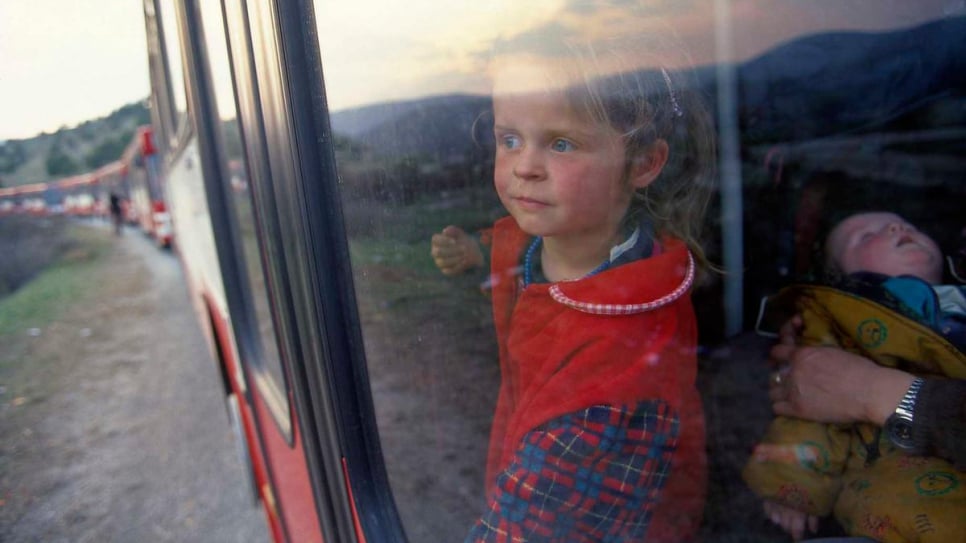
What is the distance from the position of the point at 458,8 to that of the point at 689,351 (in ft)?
2.21

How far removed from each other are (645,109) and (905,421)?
687mm

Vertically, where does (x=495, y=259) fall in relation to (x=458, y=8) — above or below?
below

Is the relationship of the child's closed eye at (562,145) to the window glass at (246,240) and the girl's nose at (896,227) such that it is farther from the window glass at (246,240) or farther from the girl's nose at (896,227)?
the girl's nose at (896,227)

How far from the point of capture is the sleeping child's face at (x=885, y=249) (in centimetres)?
166

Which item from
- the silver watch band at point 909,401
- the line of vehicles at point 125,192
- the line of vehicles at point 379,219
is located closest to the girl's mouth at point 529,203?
the line of vehicles at point 379,219

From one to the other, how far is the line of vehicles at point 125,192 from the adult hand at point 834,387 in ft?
27.4

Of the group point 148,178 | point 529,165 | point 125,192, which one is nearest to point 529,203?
point 529,165

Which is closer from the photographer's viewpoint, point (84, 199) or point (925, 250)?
point (925, 250)

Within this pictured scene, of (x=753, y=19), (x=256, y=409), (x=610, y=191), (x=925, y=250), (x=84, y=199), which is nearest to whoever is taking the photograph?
(x=610, y=191)

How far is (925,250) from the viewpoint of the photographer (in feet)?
5.51

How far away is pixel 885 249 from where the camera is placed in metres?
1.71

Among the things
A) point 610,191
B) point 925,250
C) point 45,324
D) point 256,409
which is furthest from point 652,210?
point 45,324

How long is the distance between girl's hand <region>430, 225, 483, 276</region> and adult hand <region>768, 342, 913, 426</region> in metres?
0.73

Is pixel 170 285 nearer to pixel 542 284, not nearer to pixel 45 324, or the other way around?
pixel 45 324
